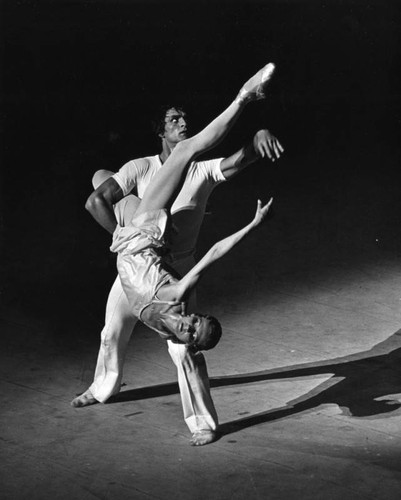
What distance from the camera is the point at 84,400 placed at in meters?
5.89

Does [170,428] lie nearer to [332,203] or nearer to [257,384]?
[257,384]

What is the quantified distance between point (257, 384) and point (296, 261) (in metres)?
2.19

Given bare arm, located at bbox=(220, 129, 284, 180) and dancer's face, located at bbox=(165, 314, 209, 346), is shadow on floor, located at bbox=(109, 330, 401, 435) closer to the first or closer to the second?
dancer's face, located at bbox=(165, 314, 209, 346)

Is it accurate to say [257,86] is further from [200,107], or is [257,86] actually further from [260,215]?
[200,107]

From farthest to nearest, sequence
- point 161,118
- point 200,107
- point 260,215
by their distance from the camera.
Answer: point 200,107, point 161,118, point 260,215

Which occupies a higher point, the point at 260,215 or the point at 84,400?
the point at 260,215

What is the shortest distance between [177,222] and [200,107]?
5.92 metres

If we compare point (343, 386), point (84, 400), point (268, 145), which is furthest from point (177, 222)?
point (343, 386)

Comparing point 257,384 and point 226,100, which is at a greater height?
point 226,100

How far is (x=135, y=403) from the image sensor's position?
593 cm

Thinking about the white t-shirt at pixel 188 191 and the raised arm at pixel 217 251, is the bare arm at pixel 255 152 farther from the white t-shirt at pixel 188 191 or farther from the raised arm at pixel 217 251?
the raised arm at pixel 217 251

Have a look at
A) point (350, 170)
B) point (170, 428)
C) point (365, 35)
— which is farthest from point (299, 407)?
point (365, 35)

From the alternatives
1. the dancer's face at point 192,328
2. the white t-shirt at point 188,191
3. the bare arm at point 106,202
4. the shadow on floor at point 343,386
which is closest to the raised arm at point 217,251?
the dancer's face at point 192,328

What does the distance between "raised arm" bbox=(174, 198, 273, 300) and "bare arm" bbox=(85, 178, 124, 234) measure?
0.82 meters
